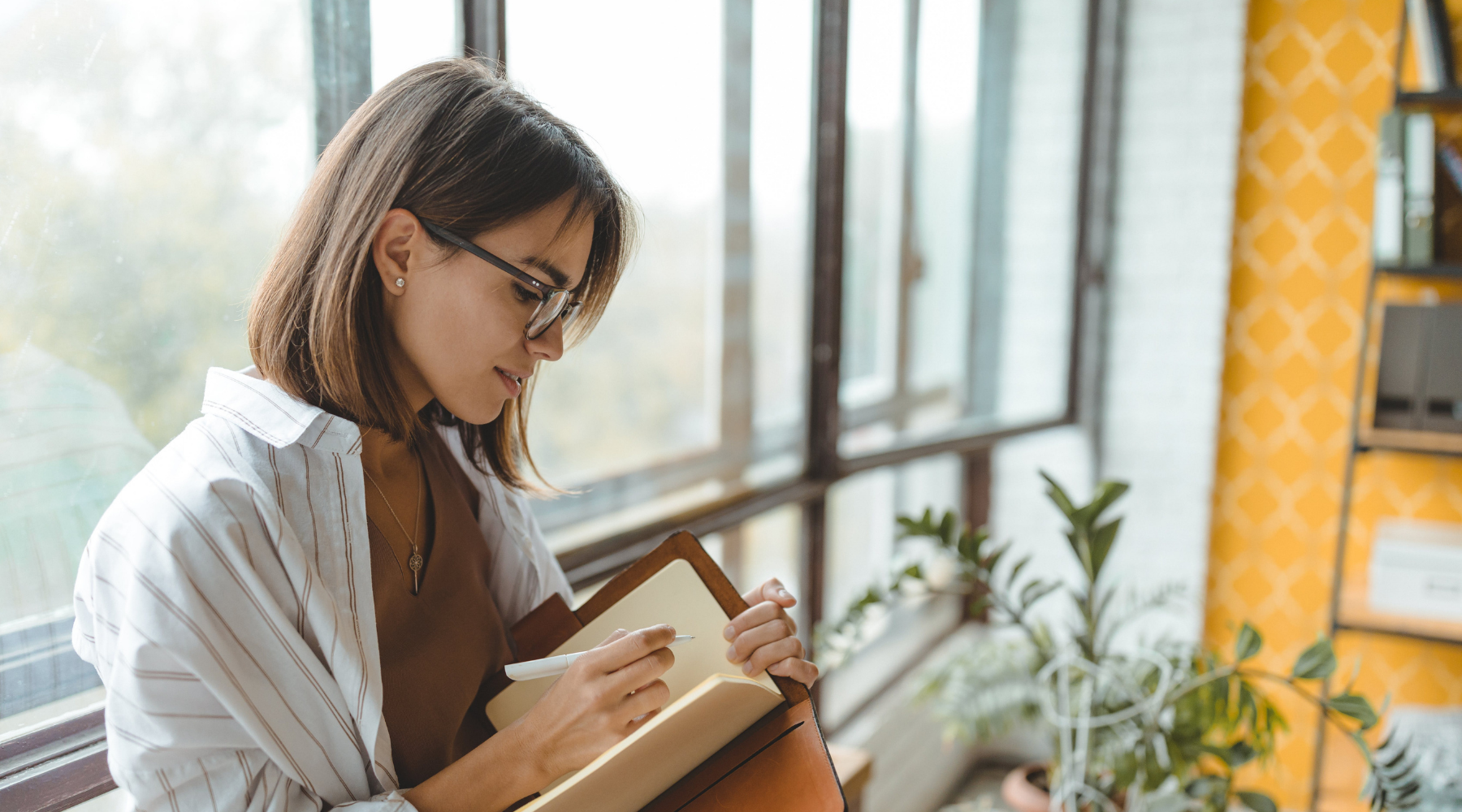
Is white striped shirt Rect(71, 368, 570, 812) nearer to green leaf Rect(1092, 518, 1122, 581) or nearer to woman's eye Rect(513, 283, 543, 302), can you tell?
woman's eye Rect(513, 283, 543, 302)

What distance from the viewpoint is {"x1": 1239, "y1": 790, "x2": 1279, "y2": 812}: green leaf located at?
1.65m

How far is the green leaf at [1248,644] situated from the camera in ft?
5.38

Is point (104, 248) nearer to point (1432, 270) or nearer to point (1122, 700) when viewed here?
point (1122, 700)

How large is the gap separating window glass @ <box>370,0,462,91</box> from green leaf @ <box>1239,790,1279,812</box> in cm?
172

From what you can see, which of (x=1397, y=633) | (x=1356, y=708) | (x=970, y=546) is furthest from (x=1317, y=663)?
(x=1397, y=633)

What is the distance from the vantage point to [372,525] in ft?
2.91

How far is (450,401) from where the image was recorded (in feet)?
2.96

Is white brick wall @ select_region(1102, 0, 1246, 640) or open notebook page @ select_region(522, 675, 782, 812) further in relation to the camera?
white brick wall @ select_region(1102, 0, 1246, 640)

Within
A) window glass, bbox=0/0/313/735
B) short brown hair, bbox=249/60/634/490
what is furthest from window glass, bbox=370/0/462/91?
short brown hair, bbox=249/60/634/490

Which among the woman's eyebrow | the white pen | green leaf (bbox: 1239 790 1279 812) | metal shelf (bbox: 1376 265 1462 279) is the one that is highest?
the woman's eyebrow

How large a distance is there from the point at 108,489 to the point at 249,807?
380mm

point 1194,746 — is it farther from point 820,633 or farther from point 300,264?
point 300,264

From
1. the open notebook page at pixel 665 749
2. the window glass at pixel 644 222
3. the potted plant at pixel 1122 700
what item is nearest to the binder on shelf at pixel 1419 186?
the potted plant at pixel 1122 700

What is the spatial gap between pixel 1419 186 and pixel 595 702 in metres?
2.58
